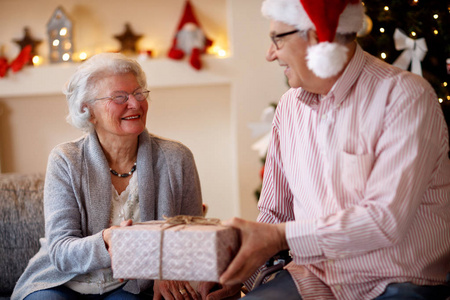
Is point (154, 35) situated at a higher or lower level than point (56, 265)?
higher

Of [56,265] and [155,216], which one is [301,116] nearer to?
[155,216]

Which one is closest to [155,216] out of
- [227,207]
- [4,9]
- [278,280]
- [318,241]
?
[278,280]

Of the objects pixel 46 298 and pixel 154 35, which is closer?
pixel 46 298

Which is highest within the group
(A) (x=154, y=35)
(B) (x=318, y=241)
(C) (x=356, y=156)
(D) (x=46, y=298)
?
(A) (x=154, y=35)

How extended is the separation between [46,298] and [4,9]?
3.31 metres

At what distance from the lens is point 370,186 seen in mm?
1412

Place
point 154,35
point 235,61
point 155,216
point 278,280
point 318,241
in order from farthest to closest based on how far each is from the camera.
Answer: point 154,35 < point 235,61 < point 155,216 < point 278,280 < point 318,241

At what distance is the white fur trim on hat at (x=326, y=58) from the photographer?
1.44 metres

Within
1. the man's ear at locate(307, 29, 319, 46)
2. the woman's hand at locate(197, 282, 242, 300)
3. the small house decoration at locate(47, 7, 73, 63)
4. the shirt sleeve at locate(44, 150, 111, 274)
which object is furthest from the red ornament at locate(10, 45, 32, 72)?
the man's ear at locate(307, 29, 319, 46)

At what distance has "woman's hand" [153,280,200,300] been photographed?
186 centimetres

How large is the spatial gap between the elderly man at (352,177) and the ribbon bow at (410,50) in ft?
4.60

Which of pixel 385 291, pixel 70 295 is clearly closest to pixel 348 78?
pixel 385 291

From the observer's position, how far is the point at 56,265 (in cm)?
187

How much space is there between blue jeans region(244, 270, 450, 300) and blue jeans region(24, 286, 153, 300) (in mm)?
566
